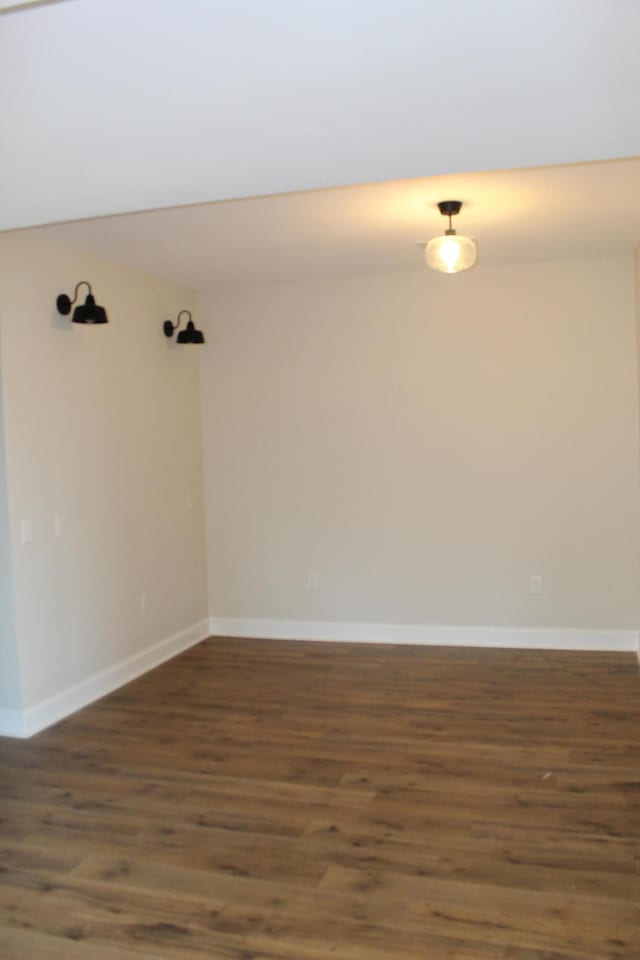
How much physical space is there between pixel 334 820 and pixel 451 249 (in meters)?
2.39

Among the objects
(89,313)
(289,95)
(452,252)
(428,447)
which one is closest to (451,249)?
(452,252)

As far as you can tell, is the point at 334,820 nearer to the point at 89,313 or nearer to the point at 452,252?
the point at 452,252

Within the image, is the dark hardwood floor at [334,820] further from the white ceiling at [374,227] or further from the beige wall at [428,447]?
the white ceiling at [374,227]

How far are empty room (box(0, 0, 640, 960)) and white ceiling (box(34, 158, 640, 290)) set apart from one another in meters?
0.03

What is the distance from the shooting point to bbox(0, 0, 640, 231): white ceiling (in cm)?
226

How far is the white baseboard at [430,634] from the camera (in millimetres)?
5055

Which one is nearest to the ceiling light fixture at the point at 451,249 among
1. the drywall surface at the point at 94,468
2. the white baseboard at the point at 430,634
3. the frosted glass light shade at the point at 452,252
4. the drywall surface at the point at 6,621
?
the frosted glass light shade at the point at 452,252

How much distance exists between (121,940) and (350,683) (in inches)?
93.7

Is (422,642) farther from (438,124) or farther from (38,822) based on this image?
(438,124)

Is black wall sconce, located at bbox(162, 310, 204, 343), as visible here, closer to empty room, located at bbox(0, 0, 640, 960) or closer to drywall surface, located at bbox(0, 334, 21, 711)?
empty room, located at bbox(0, 0, 640, 960)

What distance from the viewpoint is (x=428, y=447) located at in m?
5.27

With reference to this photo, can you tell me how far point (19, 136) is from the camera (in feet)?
9.04

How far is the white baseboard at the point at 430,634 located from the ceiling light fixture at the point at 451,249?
2555mm

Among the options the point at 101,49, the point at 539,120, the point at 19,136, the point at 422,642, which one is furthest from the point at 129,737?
the point at 539,120
